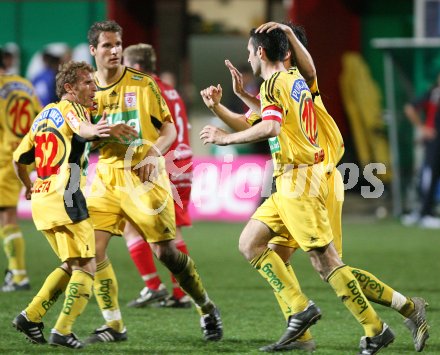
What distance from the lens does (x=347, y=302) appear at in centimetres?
596

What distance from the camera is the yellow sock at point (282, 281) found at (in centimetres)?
627

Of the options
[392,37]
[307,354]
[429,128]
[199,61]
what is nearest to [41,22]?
[199,61]

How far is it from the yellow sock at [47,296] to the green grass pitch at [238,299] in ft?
0.71

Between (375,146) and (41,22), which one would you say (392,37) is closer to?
(375,146)

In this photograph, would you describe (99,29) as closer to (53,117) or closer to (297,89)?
(53,117)

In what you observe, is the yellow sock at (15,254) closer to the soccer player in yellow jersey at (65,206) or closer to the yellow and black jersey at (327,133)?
the soccer player in yellow jersey at (65,206)

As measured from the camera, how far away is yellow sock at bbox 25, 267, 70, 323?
643 cm

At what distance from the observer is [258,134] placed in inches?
230

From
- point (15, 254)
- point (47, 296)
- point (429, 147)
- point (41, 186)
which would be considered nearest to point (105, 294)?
point (47, 296)

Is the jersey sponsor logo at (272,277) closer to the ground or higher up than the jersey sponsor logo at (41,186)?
closer to the ground

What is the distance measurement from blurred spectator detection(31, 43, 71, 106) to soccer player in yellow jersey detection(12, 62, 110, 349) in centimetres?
885

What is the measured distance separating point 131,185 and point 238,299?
2195 mm

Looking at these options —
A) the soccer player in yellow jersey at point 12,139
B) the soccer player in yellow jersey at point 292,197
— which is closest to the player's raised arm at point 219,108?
the soccer player in yellow jersey at point 292,197

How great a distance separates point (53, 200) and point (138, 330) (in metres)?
1.32
